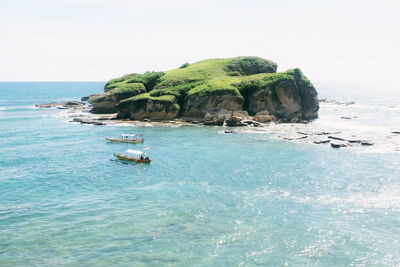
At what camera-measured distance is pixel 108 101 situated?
121 meters

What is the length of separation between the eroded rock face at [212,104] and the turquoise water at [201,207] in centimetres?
3307

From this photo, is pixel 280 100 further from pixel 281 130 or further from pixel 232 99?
pixel 281 130

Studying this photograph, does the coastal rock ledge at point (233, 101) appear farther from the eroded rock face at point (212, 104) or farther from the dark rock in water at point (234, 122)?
the dark rock in water at point (234, 122)

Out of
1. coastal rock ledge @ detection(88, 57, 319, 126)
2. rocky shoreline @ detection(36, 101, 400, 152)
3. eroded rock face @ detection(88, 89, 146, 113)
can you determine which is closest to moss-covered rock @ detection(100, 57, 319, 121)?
coastal rock ledge @ detection(88, 57, 319, 126)

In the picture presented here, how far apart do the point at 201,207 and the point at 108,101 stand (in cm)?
8852

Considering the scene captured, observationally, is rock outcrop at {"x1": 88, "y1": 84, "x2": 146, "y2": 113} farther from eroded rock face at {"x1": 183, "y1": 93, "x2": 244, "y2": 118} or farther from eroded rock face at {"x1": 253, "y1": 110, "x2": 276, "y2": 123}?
eroded rock face at {"x1": 253, "y1": 110, "x2": 276, "y2": 123}

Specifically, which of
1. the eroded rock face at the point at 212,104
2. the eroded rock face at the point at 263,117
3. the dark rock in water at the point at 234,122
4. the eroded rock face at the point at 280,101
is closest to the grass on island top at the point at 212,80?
the eroded rock face at the point at 212,104

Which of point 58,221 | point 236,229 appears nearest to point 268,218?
point 236,229

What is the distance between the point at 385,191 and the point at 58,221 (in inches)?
1502

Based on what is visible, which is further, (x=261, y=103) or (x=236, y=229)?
(x=261, y=103)

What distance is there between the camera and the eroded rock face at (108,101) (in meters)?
120

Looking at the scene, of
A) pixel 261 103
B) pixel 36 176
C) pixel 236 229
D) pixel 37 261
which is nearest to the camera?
pixel 37 261

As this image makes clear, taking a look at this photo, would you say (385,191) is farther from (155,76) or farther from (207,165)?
(155,76)

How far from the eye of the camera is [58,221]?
36.7m
